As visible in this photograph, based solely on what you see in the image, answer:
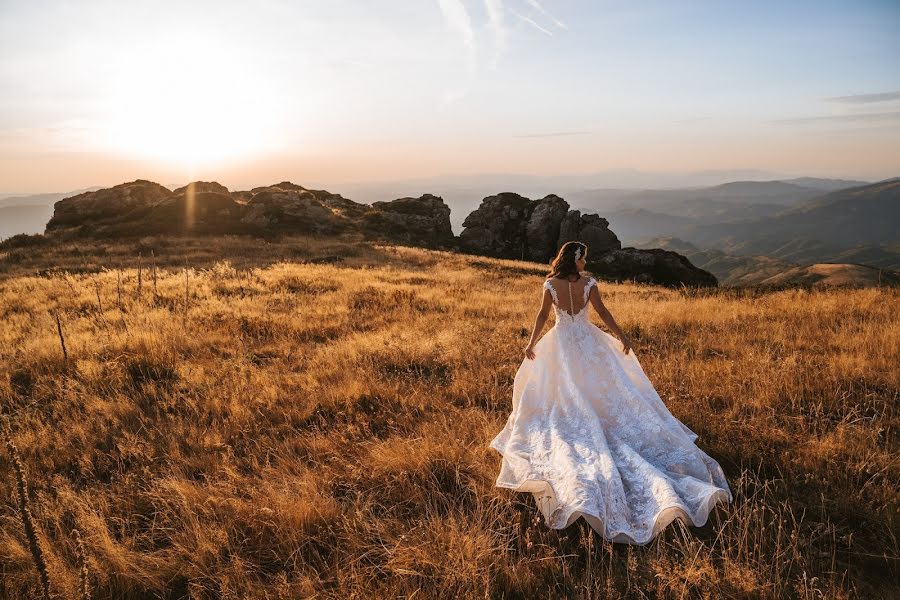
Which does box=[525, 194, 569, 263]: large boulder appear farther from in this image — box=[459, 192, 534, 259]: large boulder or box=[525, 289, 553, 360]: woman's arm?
box=[525, 289, 553, 360]: woman's arm

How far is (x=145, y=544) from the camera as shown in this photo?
409cm

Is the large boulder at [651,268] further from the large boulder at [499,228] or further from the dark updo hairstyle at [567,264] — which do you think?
the dark updo hairstyle at [567,264]

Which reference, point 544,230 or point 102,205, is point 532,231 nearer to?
point 544,230

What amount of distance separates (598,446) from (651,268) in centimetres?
4568

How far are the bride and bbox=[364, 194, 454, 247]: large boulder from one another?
4672 centimetres

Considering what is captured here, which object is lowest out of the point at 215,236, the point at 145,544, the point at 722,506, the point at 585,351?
the point at 145,544

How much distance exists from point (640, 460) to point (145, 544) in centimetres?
487

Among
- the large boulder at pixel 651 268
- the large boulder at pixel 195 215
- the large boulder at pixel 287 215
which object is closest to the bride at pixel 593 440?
the large boulder at pixel 651 268

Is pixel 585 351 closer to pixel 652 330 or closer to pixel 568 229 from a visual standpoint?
pixel 652 330

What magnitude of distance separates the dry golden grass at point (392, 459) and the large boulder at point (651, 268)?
34652 millimetres

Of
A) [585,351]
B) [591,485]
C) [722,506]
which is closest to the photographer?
[722,506]

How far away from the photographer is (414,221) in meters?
60.4

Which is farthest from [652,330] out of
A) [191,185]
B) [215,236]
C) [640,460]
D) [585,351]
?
[191,185]

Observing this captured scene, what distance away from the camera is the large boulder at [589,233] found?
2162 inches
